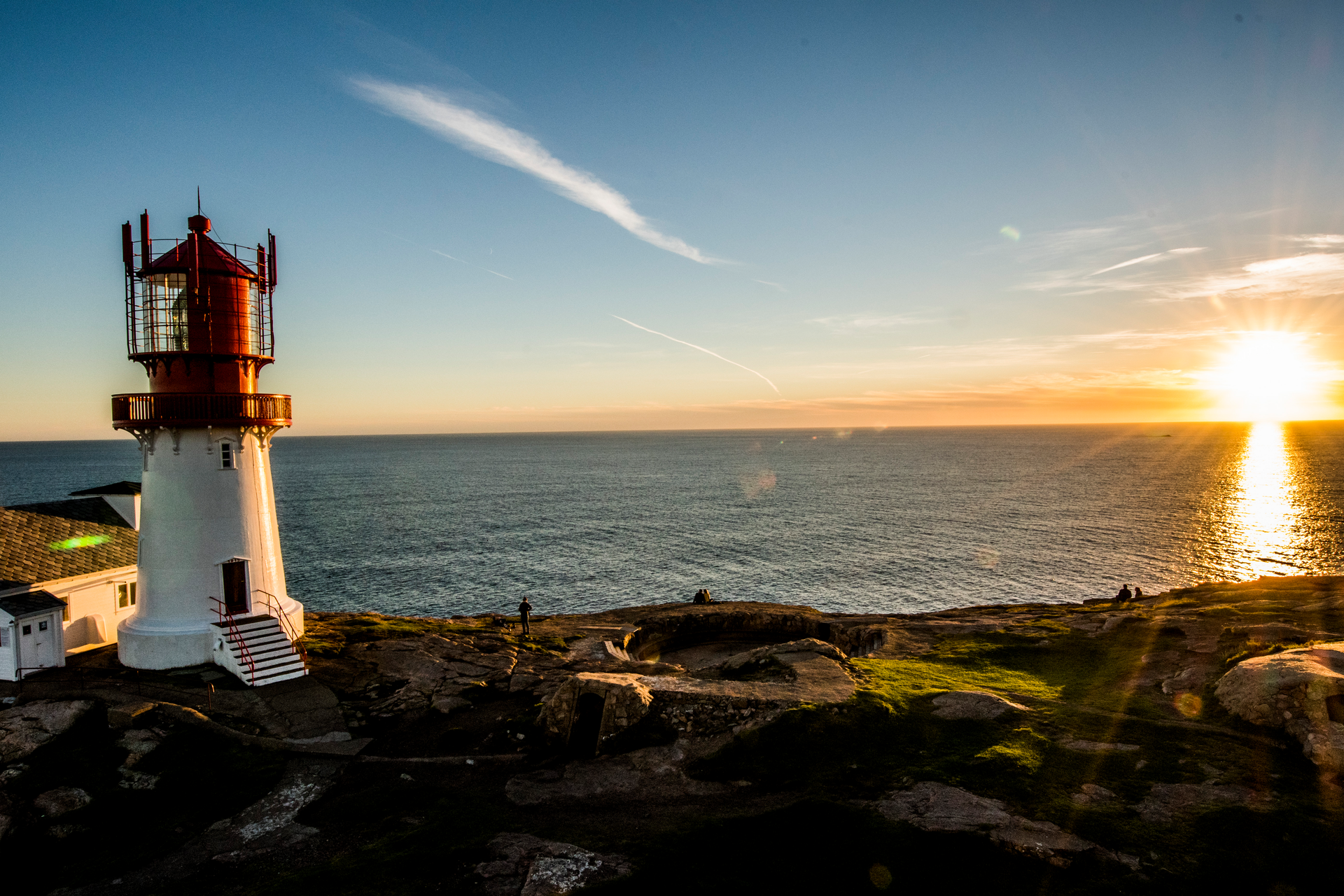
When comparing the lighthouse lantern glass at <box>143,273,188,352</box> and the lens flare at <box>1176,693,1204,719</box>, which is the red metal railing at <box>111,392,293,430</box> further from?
the lens flare at <box>1176,693,1204,719</box>

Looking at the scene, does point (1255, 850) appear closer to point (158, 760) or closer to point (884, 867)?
point (884, 867)

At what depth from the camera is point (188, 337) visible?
2555 cm

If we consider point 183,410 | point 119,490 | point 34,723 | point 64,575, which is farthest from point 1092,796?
point 119,490

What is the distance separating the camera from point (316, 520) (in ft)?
322

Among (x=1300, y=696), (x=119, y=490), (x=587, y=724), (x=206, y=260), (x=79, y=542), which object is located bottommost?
(x=587, y=724)

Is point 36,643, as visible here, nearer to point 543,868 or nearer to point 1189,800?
point 543,868

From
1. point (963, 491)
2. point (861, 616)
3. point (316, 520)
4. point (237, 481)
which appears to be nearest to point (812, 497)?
point (963, 491)

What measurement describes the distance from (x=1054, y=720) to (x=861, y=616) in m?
22.6

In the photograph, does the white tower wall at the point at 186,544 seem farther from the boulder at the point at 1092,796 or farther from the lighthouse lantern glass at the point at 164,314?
the boulder at the point at 1092,796

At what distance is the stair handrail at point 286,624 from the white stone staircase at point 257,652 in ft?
0.78

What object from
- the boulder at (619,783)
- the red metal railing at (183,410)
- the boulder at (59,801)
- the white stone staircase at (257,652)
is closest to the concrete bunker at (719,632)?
the white stone staircase at (257,652)

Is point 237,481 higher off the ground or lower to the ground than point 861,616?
higher

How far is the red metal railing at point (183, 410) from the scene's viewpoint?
2509cm

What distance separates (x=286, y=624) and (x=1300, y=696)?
30.3m
